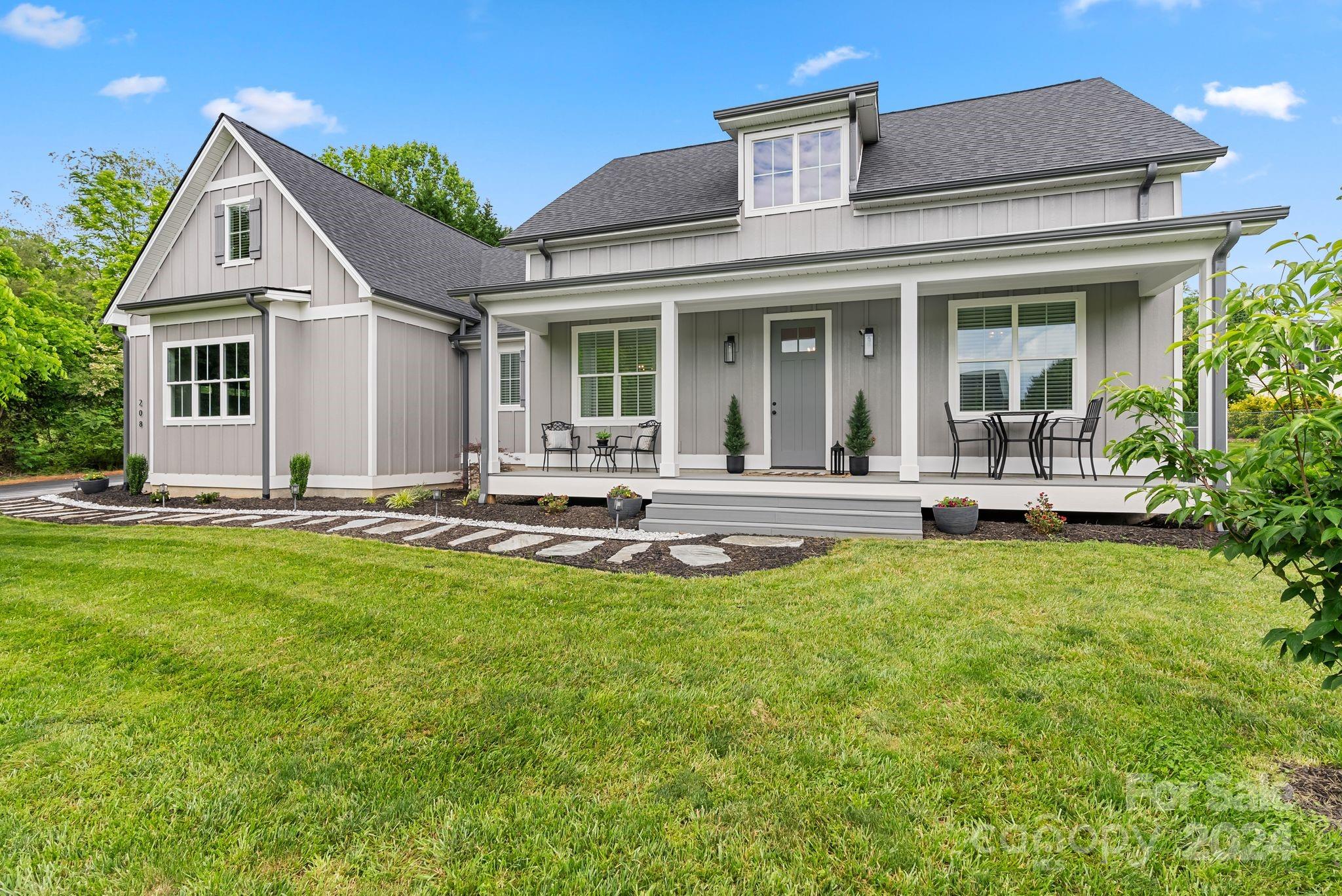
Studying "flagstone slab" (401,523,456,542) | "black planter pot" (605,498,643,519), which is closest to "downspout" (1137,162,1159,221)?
"black planter pot" (605,498,643,519)

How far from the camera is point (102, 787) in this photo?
1942 millimetres

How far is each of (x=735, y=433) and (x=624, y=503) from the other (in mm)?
2215

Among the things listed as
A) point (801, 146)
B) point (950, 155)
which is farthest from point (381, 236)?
point (950, 155)

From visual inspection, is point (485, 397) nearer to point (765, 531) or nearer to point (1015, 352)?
point (765, 531)

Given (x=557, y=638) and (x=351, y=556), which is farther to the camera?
(x=351, y=556)

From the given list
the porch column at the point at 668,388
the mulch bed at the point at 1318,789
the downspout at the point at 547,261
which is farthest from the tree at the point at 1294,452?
the downspout at the point at 547,261

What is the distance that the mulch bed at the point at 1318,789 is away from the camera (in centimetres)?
181

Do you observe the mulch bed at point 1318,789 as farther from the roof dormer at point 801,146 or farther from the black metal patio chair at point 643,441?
the roof dormer at point 801,146

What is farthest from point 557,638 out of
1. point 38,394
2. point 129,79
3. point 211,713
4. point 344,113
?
point 129,79

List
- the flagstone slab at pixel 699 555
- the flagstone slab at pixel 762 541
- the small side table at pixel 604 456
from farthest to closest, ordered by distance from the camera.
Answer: the small side table at pixel 604 456, the flagstone slab at pixel 762 541, the flagstone slab at pixel 699 555

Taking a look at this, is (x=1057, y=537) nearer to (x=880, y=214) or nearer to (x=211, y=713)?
(x=880, y=214)

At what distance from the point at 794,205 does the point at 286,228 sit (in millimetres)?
8434

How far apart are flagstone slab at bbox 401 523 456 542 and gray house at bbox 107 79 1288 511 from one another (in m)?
1.65

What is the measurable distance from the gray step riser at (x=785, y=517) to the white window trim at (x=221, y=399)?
7108mm
